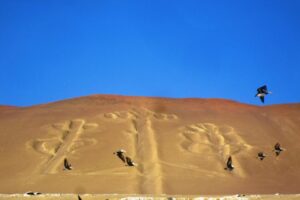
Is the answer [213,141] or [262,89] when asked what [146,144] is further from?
[262,89]

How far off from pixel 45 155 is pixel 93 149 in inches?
100.0

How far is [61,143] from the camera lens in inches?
1268

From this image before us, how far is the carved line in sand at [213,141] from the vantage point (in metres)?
31.6

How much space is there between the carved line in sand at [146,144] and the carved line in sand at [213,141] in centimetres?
197

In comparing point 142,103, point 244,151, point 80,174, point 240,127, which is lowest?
point 80,174

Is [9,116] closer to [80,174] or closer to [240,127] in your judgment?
[80,174]

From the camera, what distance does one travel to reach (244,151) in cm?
3195

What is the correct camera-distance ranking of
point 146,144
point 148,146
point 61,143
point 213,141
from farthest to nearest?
point 213,141, point 61,143, point 146,144, point 148,146

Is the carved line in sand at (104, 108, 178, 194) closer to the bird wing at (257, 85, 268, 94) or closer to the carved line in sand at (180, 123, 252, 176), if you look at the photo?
the carved line in sand at (180, 123, 252, 176)

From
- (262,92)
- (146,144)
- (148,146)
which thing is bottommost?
(262,92)

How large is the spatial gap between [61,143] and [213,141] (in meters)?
8.43

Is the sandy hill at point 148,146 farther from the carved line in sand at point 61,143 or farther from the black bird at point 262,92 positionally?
the black bird at point 262,92

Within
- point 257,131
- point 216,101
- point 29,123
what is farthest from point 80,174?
point 216,101

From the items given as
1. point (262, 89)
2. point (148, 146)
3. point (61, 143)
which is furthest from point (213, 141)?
point (262, 89)
